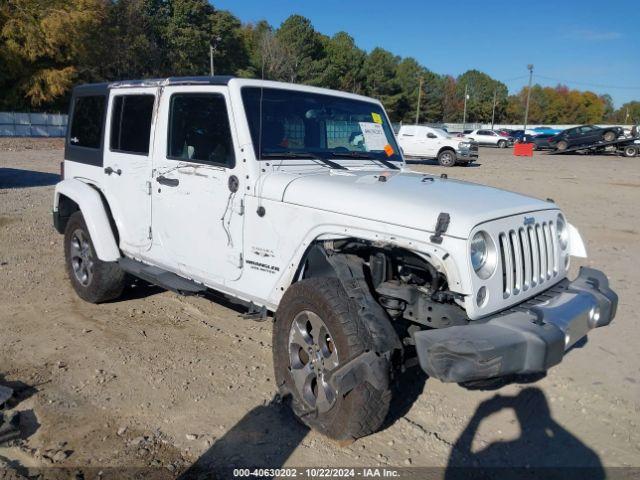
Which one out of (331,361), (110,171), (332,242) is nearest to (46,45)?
(110,171)

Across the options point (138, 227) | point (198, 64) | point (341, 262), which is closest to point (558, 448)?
point (341, 262)

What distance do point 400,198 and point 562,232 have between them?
4.68 feet

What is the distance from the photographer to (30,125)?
39.5 metres

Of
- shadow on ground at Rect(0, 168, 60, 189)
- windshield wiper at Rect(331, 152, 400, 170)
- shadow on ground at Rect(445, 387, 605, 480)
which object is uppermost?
windshield wiper at Rect(331, 152, 400, 170)

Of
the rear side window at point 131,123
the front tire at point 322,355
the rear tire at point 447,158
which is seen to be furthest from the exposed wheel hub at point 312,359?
the rear tire at point 447,158

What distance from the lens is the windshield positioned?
4.19 meters

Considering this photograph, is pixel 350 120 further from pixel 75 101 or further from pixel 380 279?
pixel 75 101

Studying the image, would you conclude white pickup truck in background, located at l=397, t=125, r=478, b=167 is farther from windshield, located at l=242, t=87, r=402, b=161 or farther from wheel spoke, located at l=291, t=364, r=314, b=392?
wheel spoke, located at l=291, t=364, r=314, b=392

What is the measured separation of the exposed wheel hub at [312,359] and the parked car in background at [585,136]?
118ft

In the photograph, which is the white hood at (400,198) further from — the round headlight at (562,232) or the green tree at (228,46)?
the green tree at (228,46)

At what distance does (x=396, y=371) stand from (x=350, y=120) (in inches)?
94.3

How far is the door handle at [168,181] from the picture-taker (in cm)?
458

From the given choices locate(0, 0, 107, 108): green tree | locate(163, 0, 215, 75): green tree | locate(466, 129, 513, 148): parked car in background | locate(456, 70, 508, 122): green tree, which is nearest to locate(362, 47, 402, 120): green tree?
Result: locate(163, 0, 215, 75): green tree

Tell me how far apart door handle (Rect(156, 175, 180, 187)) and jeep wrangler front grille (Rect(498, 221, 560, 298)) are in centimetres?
257
